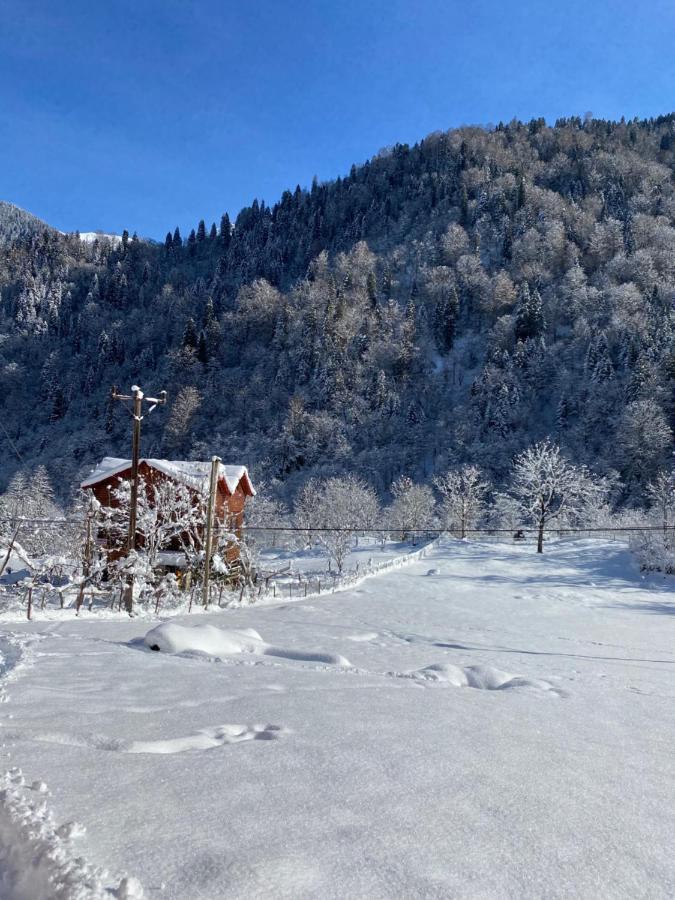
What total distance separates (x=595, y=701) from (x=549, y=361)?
92171 millimetres

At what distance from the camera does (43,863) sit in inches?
92.1

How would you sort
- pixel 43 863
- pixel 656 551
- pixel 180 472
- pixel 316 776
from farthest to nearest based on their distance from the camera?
pixel 656 551 < pixel 180 472 < pixel 316 776 < pixel 43 863

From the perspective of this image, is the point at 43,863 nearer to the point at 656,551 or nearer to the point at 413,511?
the point at 656,551

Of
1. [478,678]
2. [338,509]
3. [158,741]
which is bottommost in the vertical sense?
[338,509]

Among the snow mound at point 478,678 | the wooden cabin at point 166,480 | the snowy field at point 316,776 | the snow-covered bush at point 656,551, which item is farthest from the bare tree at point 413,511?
the snowy field at point 316,776

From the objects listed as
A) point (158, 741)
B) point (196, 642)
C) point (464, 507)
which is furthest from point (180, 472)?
point (464, 507)

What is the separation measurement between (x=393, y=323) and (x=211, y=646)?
363ft

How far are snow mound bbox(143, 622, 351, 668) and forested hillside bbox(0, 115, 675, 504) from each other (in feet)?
179

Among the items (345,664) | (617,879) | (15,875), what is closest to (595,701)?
(345,664)

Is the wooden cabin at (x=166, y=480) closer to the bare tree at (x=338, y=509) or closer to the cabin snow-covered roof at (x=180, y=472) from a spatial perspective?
the cabin snow-covered roof at (x=180, y=472)

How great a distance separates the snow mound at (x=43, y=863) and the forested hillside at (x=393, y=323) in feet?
197

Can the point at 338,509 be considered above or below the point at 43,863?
below

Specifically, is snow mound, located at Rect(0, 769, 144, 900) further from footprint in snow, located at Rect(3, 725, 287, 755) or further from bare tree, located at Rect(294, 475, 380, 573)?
bare tree, located at Rect(294, 475, 380, 573)

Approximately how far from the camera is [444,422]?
294ft
